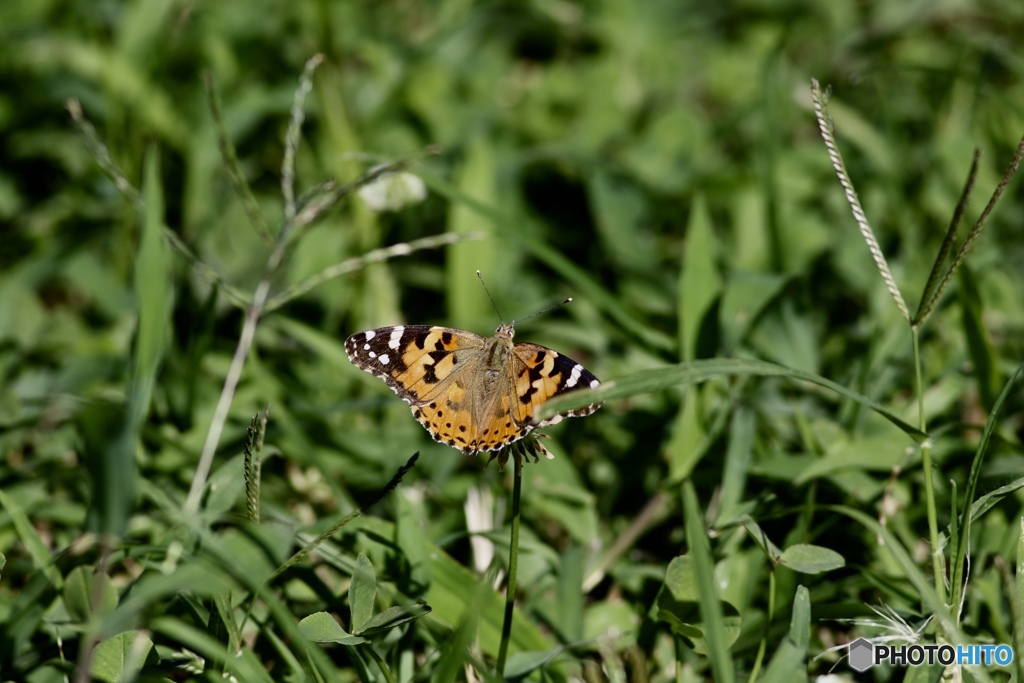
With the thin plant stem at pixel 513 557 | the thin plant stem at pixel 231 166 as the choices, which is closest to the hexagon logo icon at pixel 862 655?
the thin plant stem at pixel 513 557

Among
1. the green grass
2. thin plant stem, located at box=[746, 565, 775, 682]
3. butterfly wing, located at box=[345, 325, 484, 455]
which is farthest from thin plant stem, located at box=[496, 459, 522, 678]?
thin plant stem, located at box=[746, 565, 775, 682]

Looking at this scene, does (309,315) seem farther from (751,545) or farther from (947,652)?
(947,652)

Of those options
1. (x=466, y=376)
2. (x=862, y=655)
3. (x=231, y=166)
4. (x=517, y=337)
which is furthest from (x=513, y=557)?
(x=517, y=337)

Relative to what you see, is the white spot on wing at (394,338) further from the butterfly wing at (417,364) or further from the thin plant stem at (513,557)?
the thin plant stem at (513,557)

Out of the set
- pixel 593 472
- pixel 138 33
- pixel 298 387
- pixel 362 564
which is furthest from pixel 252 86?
pixel 362 564

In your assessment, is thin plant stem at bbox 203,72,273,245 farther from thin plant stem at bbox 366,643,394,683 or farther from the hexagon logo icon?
the hexagon logo icon

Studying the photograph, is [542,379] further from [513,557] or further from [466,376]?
[513,557]
